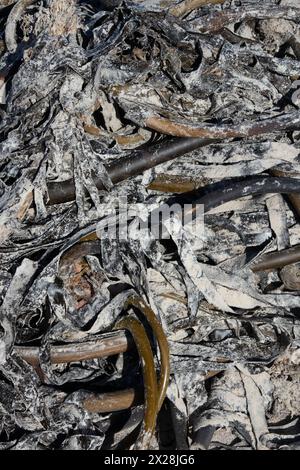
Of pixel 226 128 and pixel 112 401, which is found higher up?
pixel 226 128

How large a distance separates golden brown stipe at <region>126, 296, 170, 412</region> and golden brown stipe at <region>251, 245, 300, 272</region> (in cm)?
40

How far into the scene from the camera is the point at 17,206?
2.25 m

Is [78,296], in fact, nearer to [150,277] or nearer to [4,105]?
[150,277]

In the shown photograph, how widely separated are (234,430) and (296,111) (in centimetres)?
108

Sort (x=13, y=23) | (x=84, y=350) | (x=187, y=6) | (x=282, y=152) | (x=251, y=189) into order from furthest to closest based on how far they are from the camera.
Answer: (x=13, y=23)
(x=187, y=6)
(x=282, y=152)
(x=251, y=189)
(x=84, y=350)

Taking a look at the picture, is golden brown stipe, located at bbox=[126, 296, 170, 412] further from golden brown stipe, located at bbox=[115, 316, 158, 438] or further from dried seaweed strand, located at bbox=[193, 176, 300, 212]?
dried seaweed strand, located at bbox=[193, 176, 300, 212]

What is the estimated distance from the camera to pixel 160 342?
2.01 meters

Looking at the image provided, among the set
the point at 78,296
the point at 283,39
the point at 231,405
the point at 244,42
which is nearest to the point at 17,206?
the point at 78,296

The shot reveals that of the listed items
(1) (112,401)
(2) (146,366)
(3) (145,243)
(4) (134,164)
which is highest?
(4) (134,164)

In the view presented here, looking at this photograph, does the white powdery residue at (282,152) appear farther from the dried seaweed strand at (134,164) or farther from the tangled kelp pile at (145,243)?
the dried seaweed strand at (134,164)

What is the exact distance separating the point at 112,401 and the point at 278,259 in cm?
69

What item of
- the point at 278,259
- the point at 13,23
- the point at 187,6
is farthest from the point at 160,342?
the point at 13,23

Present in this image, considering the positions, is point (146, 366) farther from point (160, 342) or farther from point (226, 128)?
point (226, 128)

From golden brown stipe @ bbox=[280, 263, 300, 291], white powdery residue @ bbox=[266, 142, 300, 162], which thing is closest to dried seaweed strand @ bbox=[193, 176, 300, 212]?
white powdery residue @ bbox=[266, 142, 300, 162]
